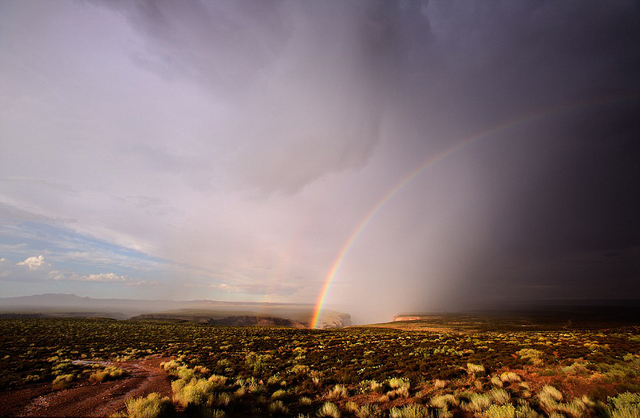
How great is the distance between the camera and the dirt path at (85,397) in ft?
31.0

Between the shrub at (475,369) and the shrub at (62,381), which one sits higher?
the shrub at (475,369)

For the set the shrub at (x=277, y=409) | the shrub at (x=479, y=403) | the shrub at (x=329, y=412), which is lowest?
the shrub at (x=277, y=409)

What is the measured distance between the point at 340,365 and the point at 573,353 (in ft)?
59.0

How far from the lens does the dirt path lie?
9.44 m

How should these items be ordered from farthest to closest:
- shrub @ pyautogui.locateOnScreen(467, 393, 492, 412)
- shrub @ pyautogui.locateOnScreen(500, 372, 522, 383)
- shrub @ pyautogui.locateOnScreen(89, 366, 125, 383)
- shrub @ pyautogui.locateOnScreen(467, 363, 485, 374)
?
1. shrub @ pyautogui.locateOnScreen(467, 363, 485, 374)
2. shrub @ pyautogui.locateOnScreen(89, 366, 125, 383)
3. shrub @ pyautogui.locateOnScreen(500, 372, 522, 383)
4. shrub @ pyautogui.locateOnScreen(467, 393, 492, 412)

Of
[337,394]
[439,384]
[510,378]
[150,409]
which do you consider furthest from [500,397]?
[150,409]

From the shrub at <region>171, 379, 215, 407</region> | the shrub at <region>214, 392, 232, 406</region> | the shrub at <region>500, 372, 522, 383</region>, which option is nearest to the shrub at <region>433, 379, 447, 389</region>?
the shrub at <region>500, 372, 522, 383</region>

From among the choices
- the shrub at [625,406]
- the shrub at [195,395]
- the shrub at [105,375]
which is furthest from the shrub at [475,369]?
the shrub at [105,375]

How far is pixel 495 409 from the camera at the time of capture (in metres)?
8.34

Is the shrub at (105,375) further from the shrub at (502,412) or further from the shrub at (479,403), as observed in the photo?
the shrub at (502,412)

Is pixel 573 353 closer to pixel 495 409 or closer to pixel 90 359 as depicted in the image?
pixel 495 409

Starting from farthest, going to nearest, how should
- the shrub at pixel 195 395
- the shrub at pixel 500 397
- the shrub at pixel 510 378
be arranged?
the shrub at pixel 510 378 → the shrub at pixel 500 397 → the shrub at pixel 195 395

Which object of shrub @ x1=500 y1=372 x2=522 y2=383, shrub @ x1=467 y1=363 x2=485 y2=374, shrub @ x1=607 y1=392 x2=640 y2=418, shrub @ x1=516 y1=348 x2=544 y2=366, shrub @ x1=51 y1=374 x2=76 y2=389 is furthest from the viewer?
shrub @ x1=516 y1=348 x2=544 y2=366

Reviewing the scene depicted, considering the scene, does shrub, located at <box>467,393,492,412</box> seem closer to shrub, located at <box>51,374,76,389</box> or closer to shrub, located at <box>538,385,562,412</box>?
shrub, located at <box>538,385,562,412</box>
